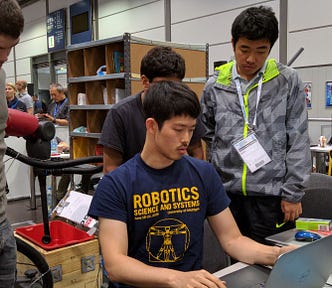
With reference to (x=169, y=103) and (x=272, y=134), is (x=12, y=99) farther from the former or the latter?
(x=169, y=103)

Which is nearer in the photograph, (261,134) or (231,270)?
(231,270)

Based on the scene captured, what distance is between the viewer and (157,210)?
3.72 ft

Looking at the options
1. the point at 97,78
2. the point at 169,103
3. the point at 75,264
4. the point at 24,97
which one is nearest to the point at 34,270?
the point at 75,264

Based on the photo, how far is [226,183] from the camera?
5.08 ft

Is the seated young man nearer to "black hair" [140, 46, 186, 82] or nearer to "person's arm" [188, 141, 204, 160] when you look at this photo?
"black hair" [140, 46, 186, 82]

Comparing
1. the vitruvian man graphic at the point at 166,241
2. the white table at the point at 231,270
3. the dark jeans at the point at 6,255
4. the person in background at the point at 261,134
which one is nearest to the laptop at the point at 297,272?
the white table at the point at 231,270

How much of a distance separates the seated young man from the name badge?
13.9 inches

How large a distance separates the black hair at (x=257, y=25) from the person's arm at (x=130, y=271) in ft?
2.81

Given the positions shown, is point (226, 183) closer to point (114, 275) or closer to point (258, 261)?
point (258, 261)

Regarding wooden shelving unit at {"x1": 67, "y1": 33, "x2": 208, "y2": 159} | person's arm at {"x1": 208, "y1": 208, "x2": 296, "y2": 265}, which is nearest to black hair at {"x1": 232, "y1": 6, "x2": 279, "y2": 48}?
person's arm at {"x1": 208, "y1": 208, "x2": 296, "y2": 265}

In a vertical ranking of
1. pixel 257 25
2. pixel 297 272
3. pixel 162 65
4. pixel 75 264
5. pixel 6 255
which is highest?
pixel 257 25

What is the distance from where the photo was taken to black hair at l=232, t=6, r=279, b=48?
4.75ft

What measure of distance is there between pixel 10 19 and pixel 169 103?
1.58ft

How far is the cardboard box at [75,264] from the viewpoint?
2182mm
